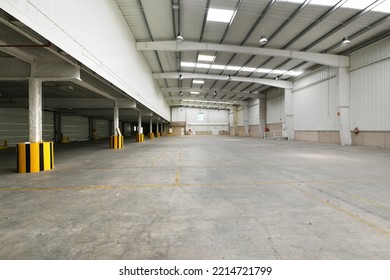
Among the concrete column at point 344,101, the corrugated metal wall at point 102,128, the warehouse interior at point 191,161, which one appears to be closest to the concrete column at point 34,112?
the warehouse interior at point 191,161

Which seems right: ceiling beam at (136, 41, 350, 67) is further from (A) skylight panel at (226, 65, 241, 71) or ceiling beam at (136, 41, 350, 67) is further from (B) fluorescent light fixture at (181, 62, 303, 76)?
(A) skylight panel at (226, 65, 241, 71)

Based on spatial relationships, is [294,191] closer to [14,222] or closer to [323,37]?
[14,222]

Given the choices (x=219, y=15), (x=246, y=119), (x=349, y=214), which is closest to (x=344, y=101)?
(x=219, y=15)

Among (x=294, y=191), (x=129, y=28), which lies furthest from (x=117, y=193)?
(x=129, y=28)

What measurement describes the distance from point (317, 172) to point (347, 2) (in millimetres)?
9802

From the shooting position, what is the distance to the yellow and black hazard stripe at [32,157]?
721cm

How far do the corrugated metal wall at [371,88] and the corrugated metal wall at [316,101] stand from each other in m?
2.01

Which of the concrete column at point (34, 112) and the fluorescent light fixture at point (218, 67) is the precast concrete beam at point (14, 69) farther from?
the fluorescent light fixture at point (218, 67)

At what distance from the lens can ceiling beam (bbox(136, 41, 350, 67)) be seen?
52.4 feet

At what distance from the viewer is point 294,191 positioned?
488 centimetres

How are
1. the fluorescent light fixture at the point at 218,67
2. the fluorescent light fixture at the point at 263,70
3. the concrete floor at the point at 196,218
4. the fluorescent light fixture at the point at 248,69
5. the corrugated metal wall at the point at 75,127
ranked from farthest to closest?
the corrugated metal wall at the point at 75,127 → the fluorescent light fixture at the point at 263,70 → the fluorescent light fixture at the point at 248,69 → the fluorescent light fixture at the point at 218,67 → the concrete floor at the point at 196,218

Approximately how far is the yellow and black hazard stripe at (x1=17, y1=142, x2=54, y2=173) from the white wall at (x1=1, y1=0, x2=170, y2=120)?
3.38 meters

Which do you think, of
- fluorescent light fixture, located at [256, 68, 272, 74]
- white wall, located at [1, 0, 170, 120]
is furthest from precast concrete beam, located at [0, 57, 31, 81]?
fluorescent light fixture, located at [256, 68, 272, 74]

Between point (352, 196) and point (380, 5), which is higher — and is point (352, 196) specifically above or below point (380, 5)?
below
